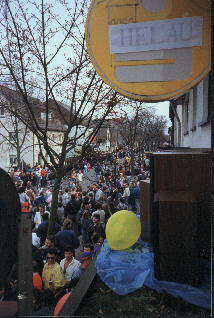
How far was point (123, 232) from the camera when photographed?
12.0ft

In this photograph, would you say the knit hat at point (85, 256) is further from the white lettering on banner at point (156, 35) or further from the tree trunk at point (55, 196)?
the white lettering on banner at point (156, 35)

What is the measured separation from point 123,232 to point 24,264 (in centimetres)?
182

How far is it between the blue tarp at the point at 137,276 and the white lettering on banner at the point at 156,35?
2196 mm

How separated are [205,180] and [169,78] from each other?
1.13 meters

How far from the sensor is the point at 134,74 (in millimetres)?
2893

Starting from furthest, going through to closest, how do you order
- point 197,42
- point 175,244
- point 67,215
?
point 67,215 < point 175,244 < point 197,42

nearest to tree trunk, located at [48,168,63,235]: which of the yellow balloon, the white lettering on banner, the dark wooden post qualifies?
the yellow balloon

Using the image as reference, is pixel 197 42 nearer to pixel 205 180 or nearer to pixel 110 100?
pixel 205 180

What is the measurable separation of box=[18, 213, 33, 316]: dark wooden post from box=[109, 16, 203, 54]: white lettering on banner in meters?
1.85

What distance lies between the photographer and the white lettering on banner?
8.57 ft

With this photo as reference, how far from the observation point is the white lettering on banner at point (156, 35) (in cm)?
261

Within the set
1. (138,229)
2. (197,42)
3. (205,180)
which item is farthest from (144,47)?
(138,229)

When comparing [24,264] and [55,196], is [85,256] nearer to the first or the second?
[55,196]

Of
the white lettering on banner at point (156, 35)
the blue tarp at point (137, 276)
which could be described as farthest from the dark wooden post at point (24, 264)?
the white lettering on banner at point (156, 35)
